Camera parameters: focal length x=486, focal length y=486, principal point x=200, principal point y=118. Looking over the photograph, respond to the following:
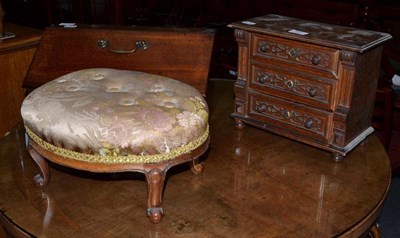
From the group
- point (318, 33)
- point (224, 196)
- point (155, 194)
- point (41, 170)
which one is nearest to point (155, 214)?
point (155, 194)

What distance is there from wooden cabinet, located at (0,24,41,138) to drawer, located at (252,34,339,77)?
40.8 inches

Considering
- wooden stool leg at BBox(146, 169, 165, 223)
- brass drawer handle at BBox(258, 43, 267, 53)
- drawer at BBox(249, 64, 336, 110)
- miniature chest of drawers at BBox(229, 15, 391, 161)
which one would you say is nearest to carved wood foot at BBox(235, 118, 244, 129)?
miniature chest of drawers at BBox(229, 15, 391, 161)

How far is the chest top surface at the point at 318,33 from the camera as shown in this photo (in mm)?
1147

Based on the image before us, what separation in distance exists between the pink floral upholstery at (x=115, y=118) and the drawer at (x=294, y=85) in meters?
0.29

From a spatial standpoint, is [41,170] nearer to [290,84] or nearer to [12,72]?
[290,84]

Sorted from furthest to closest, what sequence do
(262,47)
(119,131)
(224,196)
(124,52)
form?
(124,52), (262,47), (224,196), (119,131)

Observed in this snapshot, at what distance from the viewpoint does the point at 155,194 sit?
98 centimetres

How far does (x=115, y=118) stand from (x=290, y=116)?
526mm

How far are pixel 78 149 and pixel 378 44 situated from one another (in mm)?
749

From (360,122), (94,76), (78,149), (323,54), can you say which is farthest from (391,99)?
(78,149)

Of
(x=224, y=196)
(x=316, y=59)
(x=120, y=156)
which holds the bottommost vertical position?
(x=224, y=196)

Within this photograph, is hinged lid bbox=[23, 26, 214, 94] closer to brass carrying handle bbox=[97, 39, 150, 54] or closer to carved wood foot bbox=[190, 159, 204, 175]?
brass carrying handle bbox=[97, 39, 150, 54]

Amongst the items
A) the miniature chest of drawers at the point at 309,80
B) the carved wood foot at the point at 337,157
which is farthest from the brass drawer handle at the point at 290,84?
the carved wood foot at the point at 337,157

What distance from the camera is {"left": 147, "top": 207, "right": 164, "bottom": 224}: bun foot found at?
3.20 ft
